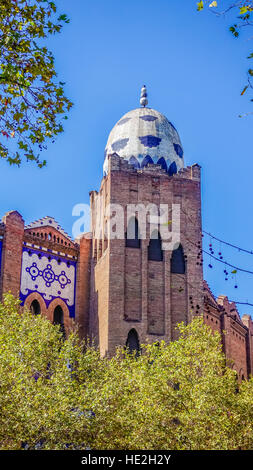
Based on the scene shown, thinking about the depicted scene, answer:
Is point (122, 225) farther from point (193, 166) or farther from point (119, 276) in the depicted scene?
point (193, 166)

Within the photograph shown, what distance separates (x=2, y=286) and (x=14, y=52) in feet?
38.1

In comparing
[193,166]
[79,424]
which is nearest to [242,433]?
[79,424]

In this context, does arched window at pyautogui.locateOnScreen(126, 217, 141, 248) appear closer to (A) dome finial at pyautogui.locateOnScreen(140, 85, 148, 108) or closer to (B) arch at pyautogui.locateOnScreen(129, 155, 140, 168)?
(B) arch at pyautogui.locateOnScreen(129, 155, 140, 168)

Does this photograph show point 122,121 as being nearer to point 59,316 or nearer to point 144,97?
point 144,97

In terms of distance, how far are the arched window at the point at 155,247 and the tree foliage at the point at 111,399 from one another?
15.2 feet

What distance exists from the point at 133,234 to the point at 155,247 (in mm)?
802

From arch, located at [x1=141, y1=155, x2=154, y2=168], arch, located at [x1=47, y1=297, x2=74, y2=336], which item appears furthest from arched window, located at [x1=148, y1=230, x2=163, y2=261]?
arch, located at [x1=47, y1=297, x2=74, y2=336]

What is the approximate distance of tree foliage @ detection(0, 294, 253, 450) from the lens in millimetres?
13555

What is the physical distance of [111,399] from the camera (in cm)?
1529

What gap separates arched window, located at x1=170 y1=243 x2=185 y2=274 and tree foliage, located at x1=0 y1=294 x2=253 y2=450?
4.49 m

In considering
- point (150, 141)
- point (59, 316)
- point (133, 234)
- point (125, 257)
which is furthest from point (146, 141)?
point (59, 316)

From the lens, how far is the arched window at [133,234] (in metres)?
22.4

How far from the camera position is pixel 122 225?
879 inches
